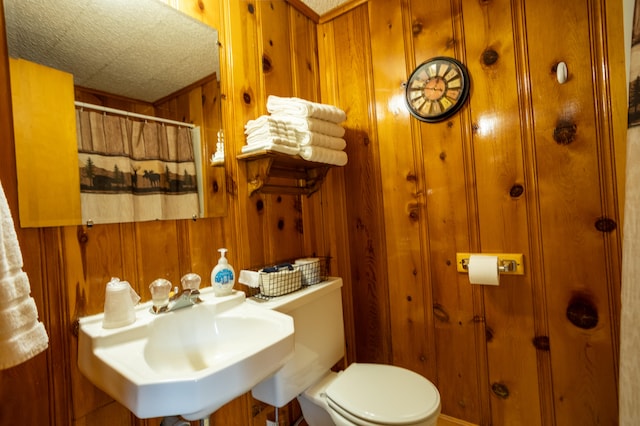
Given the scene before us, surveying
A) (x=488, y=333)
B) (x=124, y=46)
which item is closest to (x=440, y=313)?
(x=488, y=333)

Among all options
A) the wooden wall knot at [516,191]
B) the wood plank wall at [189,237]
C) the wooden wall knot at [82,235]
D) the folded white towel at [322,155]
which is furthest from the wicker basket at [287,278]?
the wooden wall knot at [516,191]

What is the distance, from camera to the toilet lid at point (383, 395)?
3.22ft

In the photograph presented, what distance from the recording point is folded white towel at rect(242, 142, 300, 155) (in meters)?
1.20

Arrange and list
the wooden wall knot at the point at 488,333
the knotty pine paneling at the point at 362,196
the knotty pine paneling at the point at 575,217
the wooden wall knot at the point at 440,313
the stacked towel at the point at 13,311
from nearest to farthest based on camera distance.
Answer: the stacked towel at the point at 13,311
the knotty pine paneling at the point at 575,217
the wooden wall knot at the point at 488,333
the wooden wall knot at the point at 440,313
the knotty pine paneling at the point at 362,196

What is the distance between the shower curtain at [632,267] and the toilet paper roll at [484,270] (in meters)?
0.64

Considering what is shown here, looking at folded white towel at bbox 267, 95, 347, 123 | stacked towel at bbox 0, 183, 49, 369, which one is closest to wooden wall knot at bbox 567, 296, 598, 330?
folded white towel at bbox 267, 95, 347, 123

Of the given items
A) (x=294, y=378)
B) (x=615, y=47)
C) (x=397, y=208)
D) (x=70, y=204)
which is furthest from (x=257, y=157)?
(x=615, y=47)

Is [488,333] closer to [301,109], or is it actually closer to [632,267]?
[632,267]

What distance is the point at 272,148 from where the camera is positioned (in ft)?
3.92

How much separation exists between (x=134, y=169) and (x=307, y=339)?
0.92 m

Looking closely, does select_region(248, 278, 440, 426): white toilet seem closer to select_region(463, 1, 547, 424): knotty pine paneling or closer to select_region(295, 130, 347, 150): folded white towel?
select_region(463, 1, 547, 424): knotty pine paneling

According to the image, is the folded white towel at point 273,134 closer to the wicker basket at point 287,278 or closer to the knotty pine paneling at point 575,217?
the wicker basket at point 287,278

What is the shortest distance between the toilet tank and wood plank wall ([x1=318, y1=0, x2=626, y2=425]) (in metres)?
0.37

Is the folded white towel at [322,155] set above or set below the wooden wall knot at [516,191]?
above
